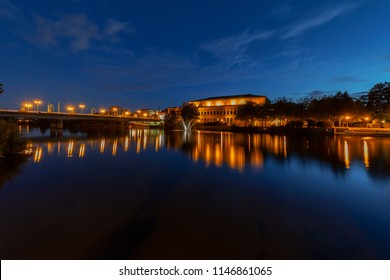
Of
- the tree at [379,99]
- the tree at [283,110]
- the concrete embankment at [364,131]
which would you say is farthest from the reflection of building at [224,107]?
the concrete embankment at [364,131]

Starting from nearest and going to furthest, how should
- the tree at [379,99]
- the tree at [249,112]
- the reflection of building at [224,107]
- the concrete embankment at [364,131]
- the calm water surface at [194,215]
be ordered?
the calm water surface at [194,215] < the concrete embankment at [364,131] < the tree at [379,99] < the tree at [249,112] < the reflection of building at [224,107]

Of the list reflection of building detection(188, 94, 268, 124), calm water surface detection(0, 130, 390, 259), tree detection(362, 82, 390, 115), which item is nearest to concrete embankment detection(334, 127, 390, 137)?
tree detection(362, 82, 390, 115)

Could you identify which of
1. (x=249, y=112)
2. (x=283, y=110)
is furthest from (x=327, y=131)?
(x=249, y=112)

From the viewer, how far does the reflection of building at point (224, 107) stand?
125m

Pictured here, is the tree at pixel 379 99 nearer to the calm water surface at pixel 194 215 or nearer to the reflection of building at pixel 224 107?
the reflection of building at pixel 224 107

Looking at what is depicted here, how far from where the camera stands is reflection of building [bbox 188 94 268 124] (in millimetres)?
125062

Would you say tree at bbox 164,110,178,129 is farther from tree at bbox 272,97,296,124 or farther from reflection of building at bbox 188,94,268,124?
tree at bbox 272,97,296,124

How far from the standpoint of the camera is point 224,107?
128375mm

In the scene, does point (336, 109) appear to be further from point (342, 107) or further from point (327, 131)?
point (327, 131)

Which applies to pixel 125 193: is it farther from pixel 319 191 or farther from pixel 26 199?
pixel 319 191

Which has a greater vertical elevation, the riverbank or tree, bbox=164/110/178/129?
tree, bbox=164/110/178/129

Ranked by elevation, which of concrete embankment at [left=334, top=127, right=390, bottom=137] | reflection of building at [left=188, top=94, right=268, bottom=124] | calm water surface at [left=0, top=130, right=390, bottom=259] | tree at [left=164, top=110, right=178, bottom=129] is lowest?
calm water surface at [left=0, top=130, right=390, bottom=259]

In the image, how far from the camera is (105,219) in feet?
27.9

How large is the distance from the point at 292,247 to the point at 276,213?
8.79 ft
